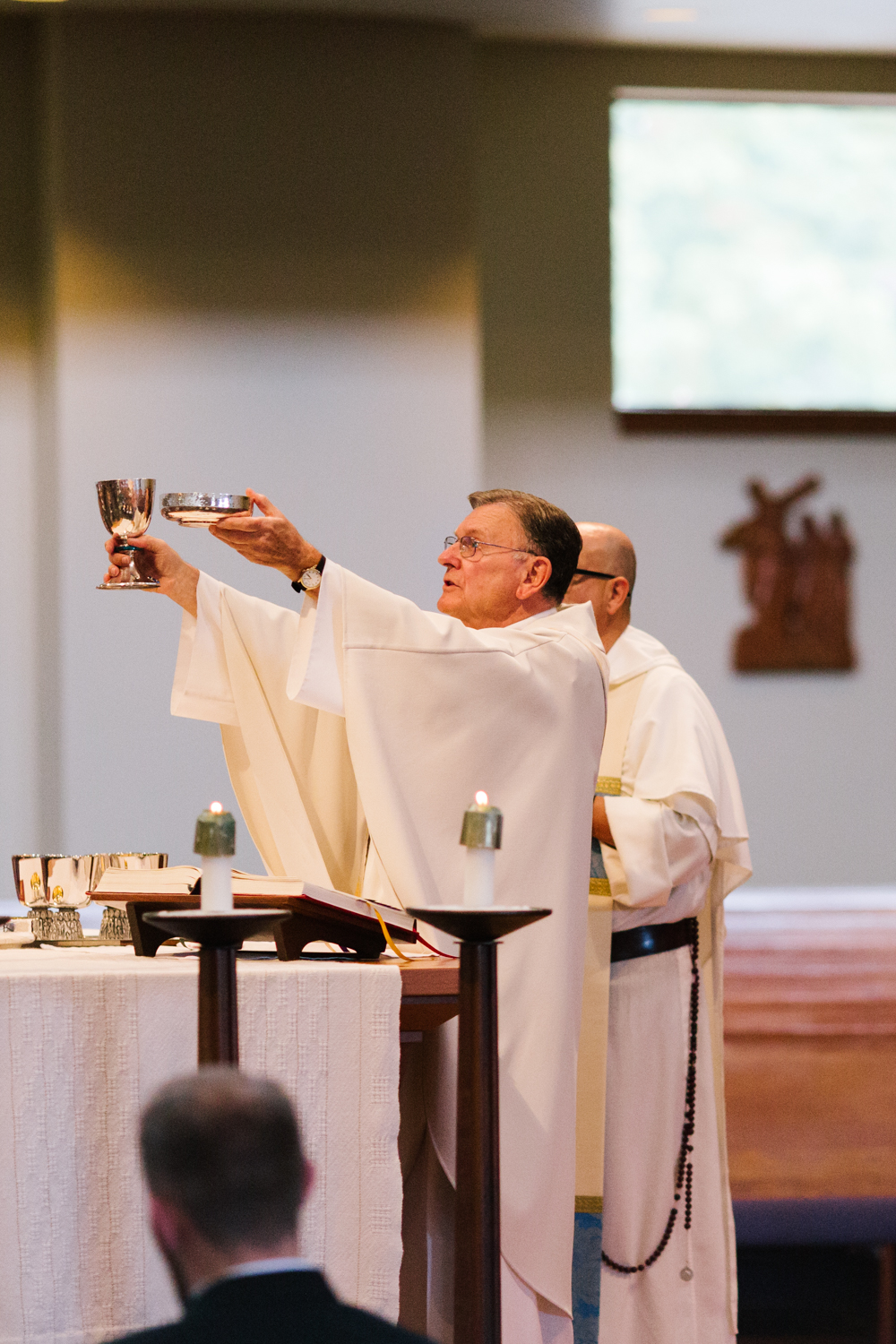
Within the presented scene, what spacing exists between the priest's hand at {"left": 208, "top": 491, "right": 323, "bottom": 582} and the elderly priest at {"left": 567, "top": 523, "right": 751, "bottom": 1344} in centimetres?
106

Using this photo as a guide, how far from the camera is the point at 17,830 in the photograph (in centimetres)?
619

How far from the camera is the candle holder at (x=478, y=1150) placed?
201 cm

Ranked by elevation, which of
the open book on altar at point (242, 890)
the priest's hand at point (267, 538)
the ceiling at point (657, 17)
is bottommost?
the open book on altar at point (242, 890)

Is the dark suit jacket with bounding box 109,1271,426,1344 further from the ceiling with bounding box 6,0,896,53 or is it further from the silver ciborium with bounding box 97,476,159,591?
the ceiling with bounding box 6,0,896,53

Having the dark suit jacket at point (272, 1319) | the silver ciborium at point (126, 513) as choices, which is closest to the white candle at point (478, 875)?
the dark suit jacket at point (272, 1319)

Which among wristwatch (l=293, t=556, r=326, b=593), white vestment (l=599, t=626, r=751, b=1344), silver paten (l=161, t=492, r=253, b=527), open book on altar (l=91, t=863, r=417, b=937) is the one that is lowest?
white vestment (l=599, t=626, r=751, b=1344)

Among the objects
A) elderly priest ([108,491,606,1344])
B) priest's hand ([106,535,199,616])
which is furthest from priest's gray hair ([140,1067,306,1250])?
priest's hand ([106,535,199,616])

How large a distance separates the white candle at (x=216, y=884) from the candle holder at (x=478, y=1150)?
0.28m

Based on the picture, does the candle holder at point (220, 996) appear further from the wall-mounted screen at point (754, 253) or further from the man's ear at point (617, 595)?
the wall-mounted screen at point (754, 253)

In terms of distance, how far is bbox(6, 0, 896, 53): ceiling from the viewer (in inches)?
235

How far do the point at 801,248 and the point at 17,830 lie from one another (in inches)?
173

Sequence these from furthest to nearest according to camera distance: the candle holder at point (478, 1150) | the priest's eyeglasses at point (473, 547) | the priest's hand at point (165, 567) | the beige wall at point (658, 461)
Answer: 1. the beige wall at point (658, 461)
2. the priest's eyeglasses at point (473, 547)
3. the priest's hand at point (165, 567)
4. the candle holder at point (478, 1150)

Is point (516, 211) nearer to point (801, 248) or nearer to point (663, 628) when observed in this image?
point (801, 248)

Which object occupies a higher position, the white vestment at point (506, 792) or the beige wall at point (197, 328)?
the beige wall at point (197, 328)
